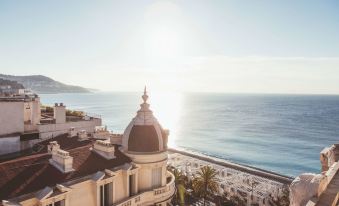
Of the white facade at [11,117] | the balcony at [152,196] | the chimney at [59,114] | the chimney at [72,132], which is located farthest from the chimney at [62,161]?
the chimney at [59,114]

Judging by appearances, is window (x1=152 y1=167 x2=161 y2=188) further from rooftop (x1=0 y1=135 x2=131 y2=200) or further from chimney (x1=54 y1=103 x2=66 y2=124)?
chimney (x1=54 y1=103 x2=66 y2=124)

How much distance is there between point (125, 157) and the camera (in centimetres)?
2503

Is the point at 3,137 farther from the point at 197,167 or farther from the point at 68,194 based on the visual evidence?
the point at 197,167

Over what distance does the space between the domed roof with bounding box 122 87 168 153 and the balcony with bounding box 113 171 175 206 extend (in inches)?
131

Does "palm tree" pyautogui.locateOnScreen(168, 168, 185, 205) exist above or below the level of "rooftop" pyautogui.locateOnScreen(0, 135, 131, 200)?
below

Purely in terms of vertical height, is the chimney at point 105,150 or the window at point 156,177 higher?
the chimney at point 105,150

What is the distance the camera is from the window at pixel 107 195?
21.7m

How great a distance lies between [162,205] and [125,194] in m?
3.60

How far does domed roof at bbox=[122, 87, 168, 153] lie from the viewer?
25203 millimetres

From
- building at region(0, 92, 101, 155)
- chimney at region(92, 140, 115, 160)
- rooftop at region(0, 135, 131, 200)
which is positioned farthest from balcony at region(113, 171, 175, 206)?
building at region(0, 92, 101, 155)

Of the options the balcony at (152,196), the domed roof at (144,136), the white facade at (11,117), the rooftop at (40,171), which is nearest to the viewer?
the rooftop at (40,171)

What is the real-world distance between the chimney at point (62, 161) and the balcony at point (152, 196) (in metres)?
4.72

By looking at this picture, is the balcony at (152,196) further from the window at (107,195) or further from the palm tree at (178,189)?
the palm tree at (178,189)

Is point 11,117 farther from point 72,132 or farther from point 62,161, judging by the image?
point 62,161
